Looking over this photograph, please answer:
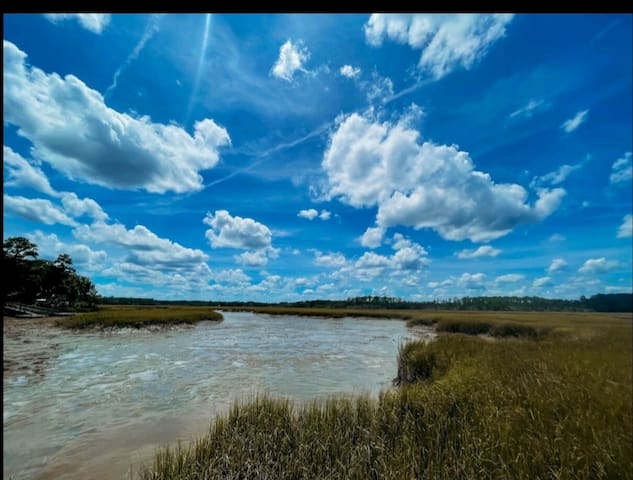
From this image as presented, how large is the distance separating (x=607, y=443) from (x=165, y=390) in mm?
13040

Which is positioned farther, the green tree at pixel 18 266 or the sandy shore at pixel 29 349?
the sandy shore at pixel 29 349

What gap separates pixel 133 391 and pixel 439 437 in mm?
11372

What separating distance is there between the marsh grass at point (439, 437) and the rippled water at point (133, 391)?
8.82 feet

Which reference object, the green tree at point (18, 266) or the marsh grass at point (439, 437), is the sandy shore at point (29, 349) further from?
the marsh grass at point (439, 437)

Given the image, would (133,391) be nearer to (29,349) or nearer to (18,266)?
(18,266)

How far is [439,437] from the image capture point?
19.4 feet

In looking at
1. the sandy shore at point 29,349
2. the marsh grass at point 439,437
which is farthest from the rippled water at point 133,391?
the marsh grass at point 439,437

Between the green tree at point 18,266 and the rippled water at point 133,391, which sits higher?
the green tree at point 18,266

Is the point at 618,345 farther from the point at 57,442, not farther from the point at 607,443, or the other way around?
the point at 57,442

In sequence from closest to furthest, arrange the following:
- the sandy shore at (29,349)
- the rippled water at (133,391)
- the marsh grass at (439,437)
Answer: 1. the marsh grass at (439,437)
2. the rippled water at (133,391)
3. the sandy shore at (29,349)

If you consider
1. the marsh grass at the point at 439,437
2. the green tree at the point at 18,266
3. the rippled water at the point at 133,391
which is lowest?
the rippled water at the point at 133,391

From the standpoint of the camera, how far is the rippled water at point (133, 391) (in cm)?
748
